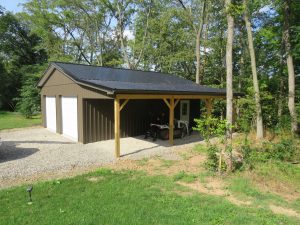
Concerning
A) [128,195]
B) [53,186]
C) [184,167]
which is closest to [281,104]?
[184,167]

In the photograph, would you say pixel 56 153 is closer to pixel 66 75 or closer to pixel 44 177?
pixel 44 177

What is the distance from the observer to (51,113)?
13758 mm

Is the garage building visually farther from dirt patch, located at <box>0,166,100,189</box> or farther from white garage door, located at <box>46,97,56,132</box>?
dirt patch, located at <box>0,166,100,189</box>

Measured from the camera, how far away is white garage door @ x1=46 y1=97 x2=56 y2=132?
13.4m

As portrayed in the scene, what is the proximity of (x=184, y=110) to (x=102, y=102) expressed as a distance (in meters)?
5.06

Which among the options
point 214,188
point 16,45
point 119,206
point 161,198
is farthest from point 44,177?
point 16,45

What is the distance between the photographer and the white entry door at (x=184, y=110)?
13602 mm

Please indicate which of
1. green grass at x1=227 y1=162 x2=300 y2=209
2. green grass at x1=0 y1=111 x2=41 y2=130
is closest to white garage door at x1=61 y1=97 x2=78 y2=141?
green grass at x1=0 y1=111 x2=41 y2=130

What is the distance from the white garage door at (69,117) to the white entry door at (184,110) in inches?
230

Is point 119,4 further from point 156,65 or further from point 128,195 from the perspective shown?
point 128,195

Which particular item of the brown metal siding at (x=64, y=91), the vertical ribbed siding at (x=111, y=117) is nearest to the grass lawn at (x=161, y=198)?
the brown metal siding at (x=64, y=91)

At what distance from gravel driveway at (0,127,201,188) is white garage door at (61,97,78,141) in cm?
41

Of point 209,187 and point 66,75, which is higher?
point 66,75

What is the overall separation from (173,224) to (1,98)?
28.4m
